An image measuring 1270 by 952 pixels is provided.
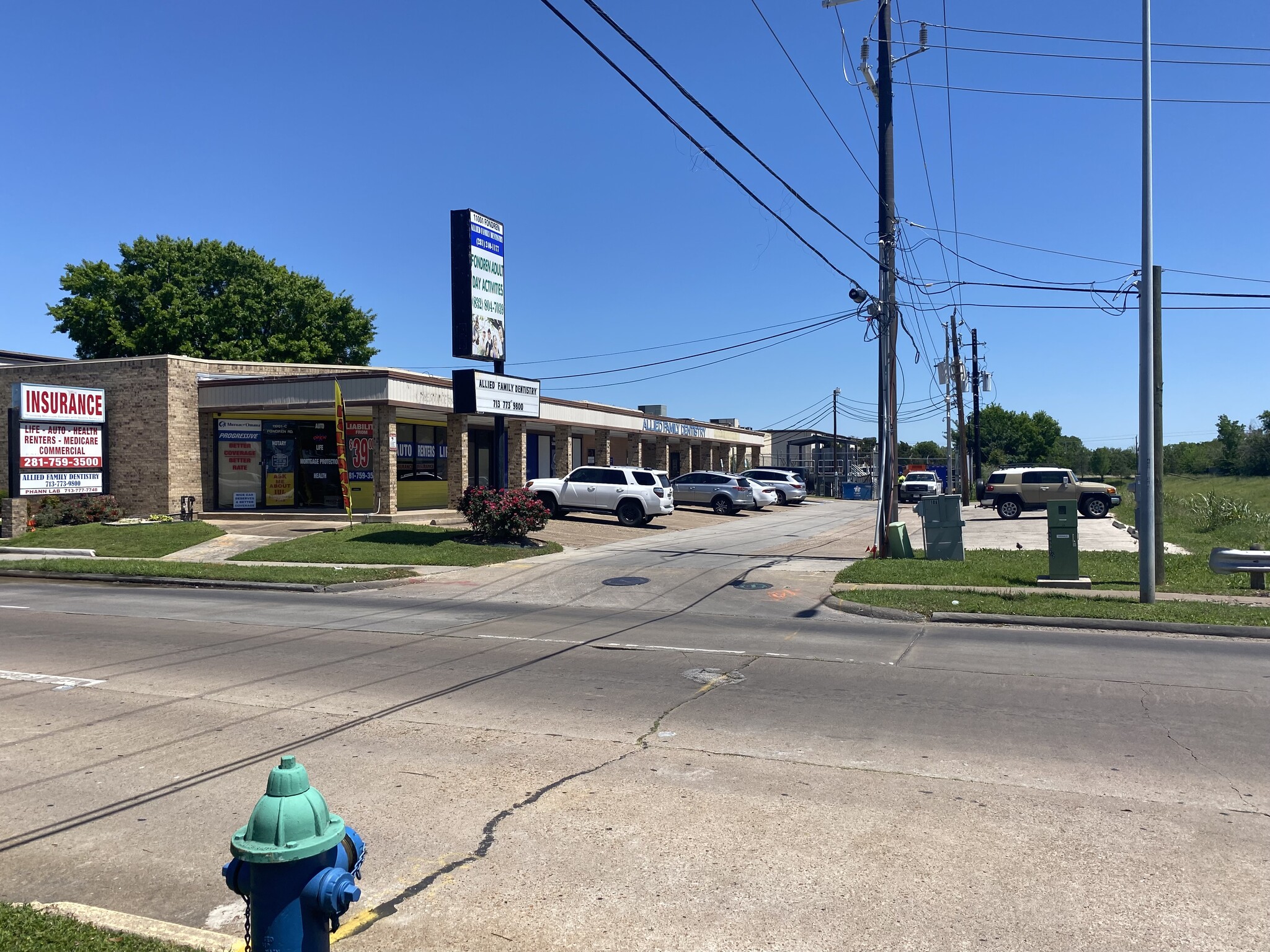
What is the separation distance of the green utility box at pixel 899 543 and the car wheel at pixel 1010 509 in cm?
1517

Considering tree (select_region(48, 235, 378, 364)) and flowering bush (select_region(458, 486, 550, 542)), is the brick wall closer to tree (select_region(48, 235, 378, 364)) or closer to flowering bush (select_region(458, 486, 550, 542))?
flowering bush (select_region(458, 486, 550, 542))

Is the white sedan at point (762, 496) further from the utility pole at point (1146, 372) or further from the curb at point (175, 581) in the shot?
the utility pole at point (1146, 372)

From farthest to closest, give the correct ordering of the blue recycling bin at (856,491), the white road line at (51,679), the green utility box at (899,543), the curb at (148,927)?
the blue recycling bin at (856,491) < the green utility box at (899,543) < the white road line at (51,679) < the curb at (148,927)

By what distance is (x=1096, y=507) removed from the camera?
32.4 m

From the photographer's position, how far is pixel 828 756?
6570 millimetres

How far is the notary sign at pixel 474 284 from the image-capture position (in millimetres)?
21156

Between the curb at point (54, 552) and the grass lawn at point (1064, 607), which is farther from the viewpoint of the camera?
the curb at point (54, 552)

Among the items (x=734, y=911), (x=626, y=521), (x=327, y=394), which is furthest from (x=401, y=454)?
(x=734, y=911)

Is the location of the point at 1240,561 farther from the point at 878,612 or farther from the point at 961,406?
the point at 961,406

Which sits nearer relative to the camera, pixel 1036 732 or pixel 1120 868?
pixel 1120 868

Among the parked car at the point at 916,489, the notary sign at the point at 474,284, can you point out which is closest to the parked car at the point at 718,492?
the parked car at the point at 916,489

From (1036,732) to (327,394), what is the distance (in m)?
24.2

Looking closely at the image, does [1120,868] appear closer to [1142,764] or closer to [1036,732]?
[1142,764]

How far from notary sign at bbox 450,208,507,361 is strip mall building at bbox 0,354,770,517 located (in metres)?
6.05
